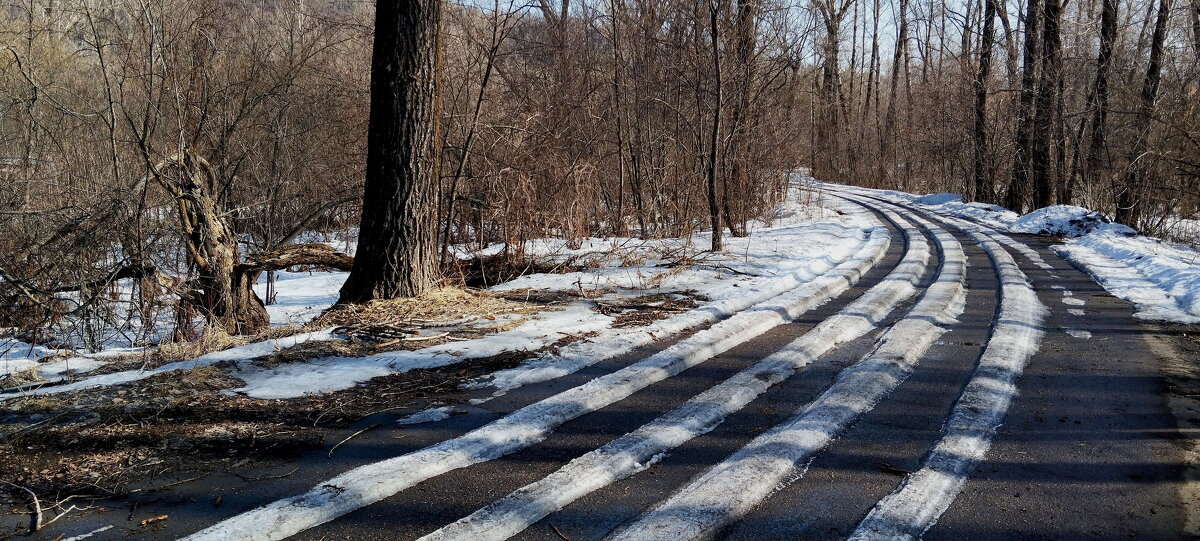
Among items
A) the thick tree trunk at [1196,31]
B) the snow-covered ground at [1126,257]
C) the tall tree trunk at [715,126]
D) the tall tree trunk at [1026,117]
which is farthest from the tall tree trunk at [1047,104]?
the tall tree trunk at [715,126]

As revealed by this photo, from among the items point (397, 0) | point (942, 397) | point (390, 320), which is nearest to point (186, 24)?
point (397, 0)

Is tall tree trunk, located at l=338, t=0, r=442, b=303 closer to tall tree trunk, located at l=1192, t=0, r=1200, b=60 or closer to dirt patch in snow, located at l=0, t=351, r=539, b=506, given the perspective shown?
dirt patch in snow, located at l=0, t=351, r=539, b=506

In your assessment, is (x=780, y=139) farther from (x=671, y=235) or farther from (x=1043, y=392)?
(x=1043, y=392)

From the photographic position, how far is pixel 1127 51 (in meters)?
18.7

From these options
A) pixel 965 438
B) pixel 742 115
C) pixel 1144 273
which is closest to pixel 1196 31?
pixel 1144 273

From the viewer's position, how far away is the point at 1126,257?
10.1 m

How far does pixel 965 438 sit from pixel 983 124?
2435 cm

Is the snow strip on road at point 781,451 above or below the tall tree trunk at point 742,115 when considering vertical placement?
below

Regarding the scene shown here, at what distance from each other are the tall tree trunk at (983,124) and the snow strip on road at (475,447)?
22060 mm

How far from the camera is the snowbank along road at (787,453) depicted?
8.45 feet

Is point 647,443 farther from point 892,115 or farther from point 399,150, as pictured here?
point 892,115

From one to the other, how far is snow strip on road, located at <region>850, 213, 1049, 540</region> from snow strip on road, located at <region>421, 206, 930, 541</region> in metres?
0.96

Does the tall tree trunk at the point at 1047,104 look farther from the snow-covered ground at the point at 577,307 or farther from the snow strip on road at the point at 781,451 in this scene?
the snow strip on road at the point at 781,451

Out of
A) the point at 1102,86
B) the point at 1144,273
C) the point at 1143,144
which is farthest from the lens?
the point at 1102,86
